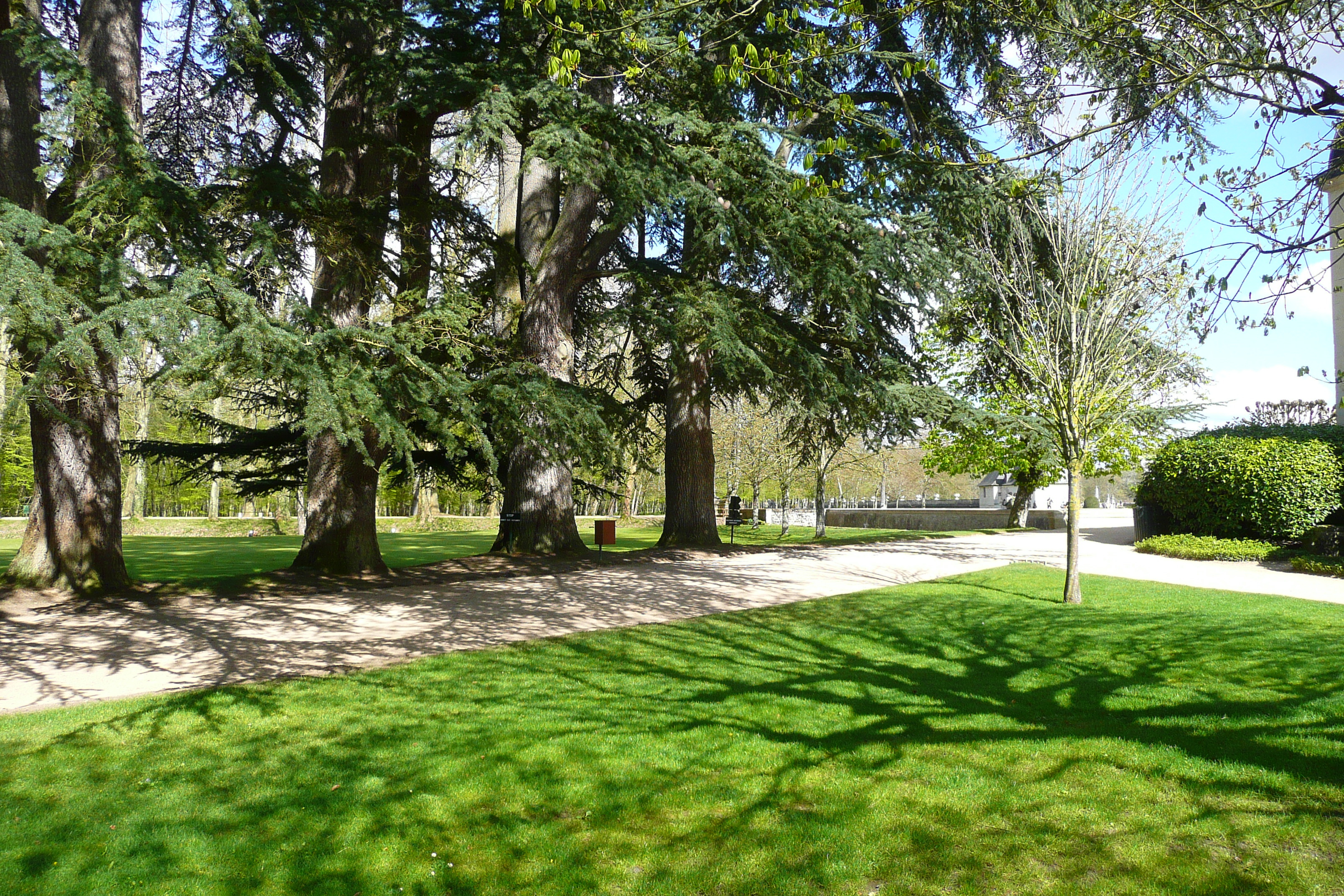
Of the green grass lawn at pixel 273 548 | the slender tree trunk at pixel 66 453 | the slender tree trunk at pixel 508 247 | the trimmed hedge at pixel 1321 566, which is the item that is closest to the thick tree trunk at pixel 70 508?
the slender tree trunk at pixel 66 453

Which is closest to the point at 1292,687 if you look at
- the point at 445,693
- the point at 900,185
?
the point at 445,693

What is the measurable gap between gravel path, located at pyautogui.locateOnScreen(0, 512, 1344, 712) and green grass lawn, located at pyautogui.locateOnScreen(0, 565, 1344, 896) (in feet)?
2.62

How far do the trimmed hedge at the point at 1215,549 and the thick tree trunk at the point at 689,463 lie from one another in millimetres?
8533

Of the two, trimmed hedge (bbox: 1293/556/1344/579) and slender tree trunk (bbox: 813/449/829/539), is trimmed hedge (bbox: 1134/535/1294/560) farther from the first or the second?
slender tree trunk (bbox: 813/449/829/539)

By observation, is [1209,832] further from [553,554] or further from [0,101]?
[0,101]

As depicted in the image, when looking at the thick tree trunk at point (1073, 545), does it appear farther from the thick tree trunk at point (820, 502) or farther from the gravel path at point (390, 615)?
the thick tree trunk at point (820, 502)

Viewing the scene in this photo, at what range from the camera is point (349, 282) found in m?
10.9

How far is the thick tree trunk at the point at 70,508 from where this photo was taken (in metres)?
9.60

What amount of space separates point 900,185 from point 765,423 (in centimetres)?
2310

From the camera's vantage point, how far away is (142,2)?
10.7m

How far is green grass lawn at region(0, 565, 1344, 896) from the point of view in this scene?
341 cm

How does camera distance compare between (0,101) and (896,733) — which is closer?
(896,733)

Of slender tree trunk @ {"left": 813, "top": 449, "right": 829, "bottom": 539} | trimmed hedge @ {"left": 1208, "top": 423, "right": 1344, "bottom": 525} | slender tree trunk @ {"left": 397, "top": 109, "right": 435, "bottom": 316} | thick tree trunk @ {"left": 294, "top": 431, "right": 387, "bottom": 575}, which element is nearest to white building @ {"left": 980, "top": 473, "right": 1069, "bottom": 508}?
slender tree trunk @ {"left": 813, "top": 449, "right": 829, "bottom": 539}

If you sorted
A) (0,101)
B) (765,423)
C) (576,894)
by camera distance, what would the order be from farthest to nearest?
(765,423) → (0,101) → (576,894)
